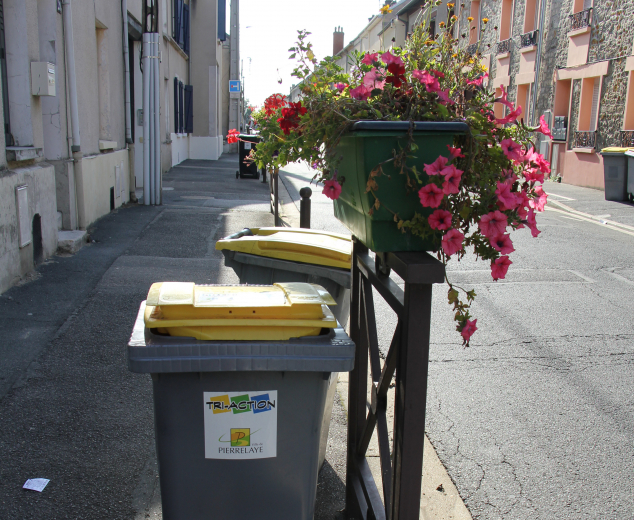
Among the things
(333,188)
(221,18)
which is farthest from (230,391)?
(221,18)

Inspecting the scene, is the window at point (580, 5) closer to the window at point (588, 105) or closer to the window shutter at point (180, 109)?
the window at point (588, 105)

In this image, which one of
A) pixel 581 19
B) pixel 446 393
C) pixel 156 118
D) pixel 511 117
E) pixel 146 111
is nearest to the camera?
pixel 511 117

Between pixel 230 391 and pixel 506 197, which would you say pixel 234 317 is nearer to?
pixel 230 391

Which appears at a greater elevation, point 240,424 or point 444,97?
point 444,97

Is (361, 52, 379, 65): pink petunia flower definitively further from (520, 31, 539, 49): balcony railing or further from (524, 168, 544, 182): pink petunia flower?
(520, 31, 539, 49): balcony railing

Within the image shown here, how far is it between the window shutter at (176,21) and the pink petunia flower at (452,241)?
20.6 metres

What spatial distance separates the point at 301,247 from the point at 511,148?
148 centimetres

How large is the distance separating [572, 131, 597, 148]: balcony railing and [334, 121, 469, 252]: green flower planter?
57.8 feet

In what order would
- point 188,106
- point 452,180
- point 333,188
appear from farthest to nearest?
point 188,106, point 333,188, point 452,180

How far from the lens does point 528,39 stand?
2139 centimetres

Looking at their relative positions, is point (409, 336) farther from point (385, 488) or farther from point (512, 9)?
point (512, 9)

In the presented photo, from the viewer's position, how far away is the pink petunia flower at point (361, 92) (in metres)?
1.82

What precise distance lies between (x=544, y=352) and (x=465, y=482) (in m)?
2.10

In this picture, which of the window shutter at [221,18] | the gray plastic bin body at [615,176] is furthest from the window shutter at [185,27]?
the gray plastic bin body at [615,176]
